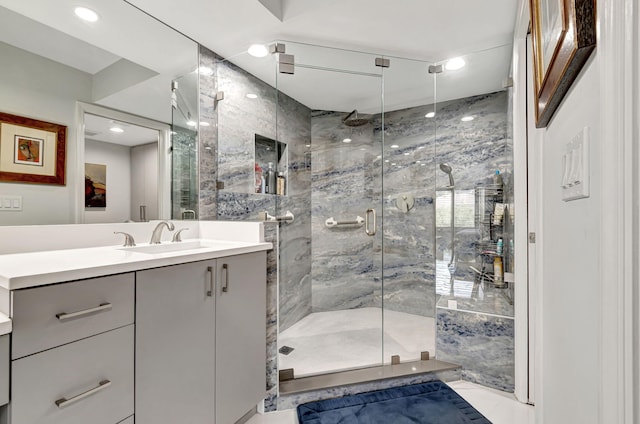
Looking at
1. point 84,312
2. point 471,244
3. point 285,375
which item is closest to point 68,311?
point 84,312

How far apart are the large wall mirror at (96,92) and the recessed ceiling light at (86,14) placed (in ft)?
0.06

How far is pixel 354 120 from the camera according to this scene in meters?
Result: 2.44

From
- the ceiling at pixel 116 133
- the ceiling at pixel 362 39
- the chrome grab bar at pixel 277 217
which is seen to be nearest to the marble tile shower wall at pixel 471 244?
the ceiling at pixel 362 39

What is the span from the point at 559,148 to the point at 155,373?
156 centimetres

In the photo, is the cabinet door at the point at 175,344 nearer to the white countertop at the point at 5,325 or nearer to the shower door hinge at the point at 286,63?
the white countertop at the point at 5,325

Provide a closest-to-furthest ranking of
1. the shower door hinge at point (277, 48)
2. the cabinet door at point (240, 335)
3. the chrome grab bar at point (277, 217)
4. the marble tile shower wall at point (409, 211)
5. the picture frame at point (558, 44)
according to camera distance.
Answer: the picture frame at point (558, 44), the cabinet door at point (240, 335), the shower door hinge at point (277, 48), the chrome grab bar at point (277, 217), the marble tile shower wall at point (409, 211)

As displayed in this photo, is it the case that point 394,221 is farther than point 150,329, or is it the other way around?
point 394,221

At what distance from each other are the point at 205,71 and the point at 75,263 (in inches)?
64.7

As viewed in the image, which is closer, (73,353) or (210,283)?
(73,353)

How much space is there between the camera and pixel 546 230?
96cm

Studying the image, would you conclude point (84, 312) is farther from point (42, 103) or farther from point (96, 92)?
point (96, 92)

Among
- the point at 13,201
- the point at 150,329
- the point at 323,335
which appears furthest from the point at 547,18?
the point at 323,335

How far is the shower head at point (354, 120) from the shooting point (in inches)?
95.7

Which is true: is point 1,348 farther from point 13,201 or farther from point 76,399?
point 13,201
